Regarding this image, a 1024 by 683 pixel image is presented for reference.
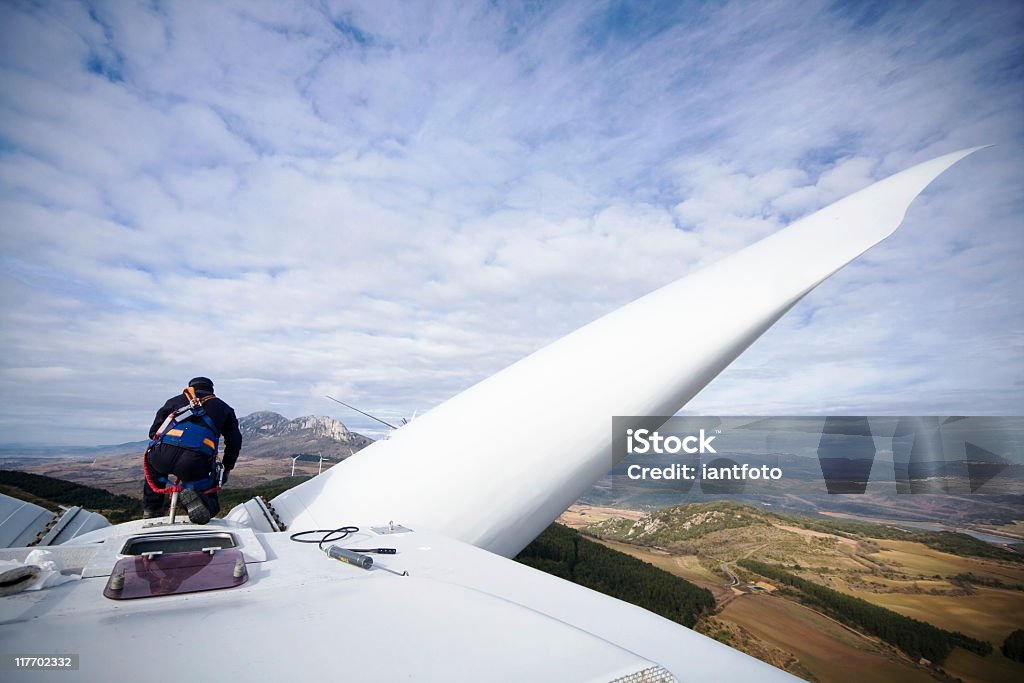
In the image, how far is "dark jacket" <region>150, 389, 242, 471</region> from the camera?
13.0 feet

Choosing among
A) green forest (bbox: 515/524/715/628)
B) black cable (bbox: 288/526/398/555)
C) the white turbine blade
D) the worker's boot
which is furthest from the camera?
green forest (bbox: 515/524/715/628)

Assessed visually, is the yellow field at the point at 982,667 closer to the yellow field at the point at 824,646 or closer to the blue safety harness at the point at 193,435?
the yellow field at the point at 824,646

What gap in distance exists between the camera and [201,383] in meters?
4.05

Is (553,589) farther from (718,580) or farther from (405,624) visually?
(718,580)

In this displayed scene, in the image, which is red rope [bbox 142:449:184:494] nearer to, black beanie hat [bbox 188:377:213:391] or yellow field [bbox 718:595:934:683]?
black beanie hat [bbox 188:377:213:391]

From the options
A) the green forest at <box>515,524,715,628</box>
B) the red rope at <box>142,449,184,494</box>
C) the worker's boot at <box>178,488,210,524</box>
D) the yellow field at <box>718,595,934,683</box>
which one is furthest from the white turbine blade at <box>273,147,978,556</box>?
the yellow field at <box>718,595,934,683</box>

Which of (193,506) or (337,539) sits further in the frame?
(193,506)

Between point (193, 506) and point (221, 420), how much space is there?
86 centimetres

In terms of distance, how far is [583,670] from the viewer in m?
1.26

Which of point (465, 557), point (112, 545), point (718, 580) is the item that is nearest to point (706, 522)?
point (718, 580)

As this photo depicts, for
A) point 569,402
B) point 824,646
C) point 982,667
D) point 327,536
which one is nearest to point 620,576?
point 824,646

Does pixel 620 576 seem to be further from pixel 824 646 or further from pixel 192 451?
pixel 192 451

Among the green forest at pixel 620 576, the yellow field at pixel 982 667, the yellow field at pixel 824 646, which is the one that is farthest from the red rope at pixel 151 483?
the yellow field at pixel 982 667

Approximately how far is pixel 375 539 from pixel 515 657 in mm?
1816
